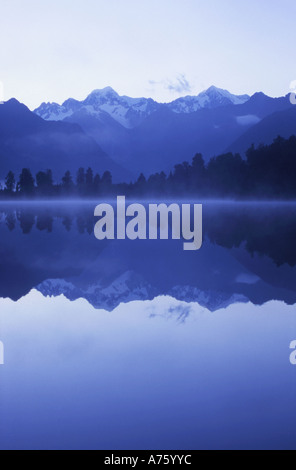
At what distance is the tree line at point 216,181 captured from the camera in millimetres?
92425

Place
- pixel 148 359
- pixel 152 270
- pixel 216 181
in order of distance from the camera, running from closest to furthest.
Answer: pixel 148 359
pixel 152 270
pixel 216 181

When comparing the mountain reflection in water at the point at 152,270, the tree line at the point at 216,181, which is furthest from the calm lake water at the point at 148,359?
the tree line at the point at 216,181

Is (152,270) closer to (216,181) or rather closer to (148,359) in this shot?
(148,359)

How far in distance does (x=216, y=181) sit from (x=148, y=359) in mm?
108765

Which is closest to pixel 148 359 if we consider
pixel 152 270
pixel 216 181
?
pixel 152 270

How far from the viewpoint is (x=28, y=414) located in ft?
16.8

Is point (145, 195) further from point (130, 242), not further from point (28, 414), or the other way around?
point (28, 414)

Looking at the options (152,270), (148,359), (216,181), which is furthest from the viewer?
(216,181)

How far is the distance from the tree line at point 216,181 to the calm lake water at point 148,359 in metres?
82.1

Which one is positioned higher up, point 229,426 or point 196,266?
point 196,266

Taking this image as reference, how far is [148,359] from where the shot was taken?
664 centimetres

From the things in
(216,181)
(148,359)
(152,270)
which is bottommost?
(148,359)
